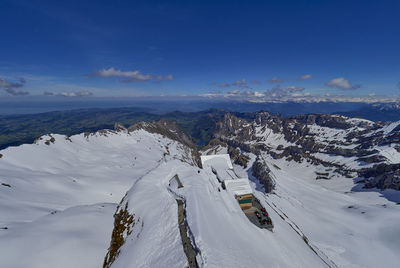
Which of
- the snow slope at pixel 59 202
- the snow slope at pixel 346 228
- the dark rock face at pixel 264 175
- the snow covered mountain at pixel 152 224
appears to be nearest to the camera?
the snow covered mountain at pixel 152 224

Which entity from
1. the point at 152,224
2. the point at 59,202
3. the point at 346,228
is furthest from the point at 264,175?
the point at 59,202

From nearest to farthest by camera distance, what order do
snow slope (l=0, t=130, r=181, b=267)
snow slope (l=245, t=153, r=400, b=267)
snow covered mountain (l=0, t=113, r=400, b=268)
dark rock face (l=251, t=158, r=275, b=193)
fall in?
1. snow covered mountain (l=0, t=113, r=400, b=268)
2. snow slope (l=0, t=130, r=181, b=267)
3. snow slope (l=245, t=153, r=400, b=267)
4. dark rock face (l=251, t=158, r=275, b=193)

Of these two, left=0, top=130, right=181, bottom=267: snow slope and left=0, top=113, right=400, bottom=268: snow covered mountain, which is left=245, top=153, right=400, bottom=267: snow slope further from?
left=0, top=130, right=181, bottom=267: snow slope

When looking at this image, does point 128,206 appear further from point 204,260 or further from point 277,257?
point 277,257

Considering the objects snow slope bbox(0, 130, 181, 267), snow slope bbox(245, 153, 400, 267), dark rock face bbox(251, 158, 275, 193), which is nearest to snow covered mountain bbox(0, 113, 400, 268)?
snow slope bbox(0, 130, 181, 267)

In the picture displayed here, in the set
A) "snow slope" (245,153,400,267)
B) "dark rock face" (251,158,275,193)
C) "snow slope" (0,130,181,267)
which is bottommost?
"dark rock face" (251,158,275,193)

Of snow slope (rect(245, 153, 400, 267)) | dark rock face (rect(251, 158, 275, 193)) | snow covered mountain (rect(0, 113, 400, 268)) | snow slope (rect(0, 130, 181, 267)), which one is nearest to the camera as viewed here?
snow covered mountain (rect(0, 113, 400, 268))

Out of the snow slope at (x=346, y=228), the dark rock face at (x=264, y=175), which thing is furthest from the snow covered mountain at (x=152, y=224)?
the dark rock face at (x=264, y=175)

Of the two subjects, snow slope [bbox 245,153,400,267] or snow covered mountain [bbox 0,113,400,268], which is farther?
snow slope [bbox 245,153,400,267]

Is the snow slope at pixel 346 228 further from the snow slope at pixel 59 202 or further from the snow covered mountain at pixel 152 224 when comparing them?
the snow slope at pixel 59 202

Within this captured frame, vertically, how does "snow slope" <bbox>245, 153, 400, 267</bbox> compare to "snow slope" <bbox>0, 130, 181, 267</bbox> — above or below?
below

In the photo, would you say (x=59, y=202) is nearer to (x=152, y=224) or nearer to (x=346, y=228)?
(x=152, y=224)
